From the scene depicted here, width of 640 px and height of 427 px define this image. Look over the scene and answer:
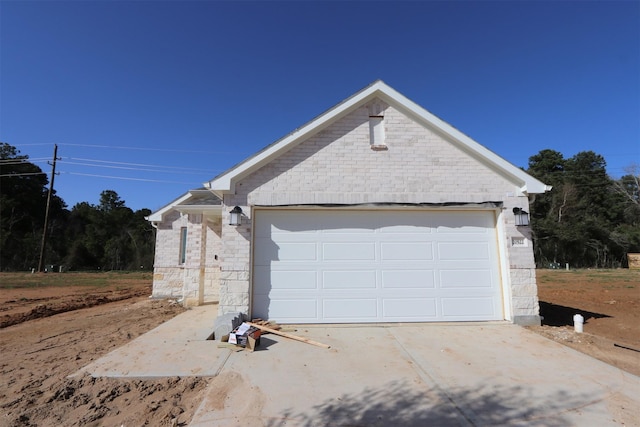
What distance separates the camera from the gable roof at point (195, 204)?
10359 mm

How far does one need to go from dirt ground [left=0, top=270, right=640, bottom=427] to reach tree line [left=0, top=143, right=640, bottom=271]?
28.5 m

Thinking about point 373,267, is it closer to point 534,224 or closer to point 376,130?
point 376,130

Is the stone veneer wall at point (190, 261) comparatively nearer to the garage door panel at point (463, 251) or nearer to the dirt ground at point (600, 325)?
the garage door panel at point (463, 251)

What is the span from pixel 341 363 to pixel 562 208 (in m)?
45.6

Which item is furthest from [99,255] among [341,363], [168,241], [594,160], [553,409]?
[594,160]

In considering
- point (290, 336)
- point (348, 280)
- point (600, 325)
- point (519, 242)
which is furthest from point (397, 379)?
point (600, 325)

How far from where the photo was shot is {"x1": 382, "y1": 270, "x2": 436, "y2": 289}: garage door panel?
24.6 ft

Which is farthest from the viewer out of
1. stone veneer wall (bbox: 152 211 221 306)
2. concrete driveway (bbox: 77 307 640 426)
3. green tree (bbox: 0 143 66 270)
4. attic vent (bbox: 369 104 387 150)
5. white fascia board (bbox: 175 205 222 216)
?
green tree (bbox: 0 143 66 270)

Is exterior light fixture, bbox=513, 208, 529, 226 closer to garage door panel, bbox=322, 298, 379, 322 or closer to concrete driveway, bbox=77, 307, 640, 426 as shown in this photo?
concrete driveway, bbox=77, 307, 640, 426

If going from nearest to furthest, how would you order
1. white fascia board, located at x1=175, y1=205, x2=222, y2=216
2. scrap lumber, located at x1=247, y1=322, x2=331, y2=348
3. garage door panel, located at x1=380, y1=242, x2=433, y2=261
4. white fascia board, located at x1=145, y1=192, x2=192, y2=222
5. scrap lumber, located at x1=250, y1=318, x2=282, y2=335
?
scrap lumber, located at x1=247, y1=322, x2=331, y2=348 < scrap lumber, located at x1=250, y1=318, x2=282, y2=335 < garage door panel, located at x1=380, y1=242, x2=433, y2=261 < white fascia board, located at x1=175, y1=205, x2=222, y2=216 < white fascia board, located at x1=145, y1=192, x2=192, y2=222

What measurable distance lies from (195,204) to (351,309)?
634 cm

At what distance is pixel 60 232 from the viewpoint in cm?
4656

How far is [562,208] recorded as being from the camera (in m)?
40.1

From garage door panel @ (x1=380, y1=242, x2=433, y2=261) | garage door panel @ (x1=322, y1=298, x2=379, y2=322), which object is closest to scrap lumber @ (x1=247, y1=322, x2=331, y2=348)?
garage door panel @ (x1=322, y1=298, x2=379, y2=322)
